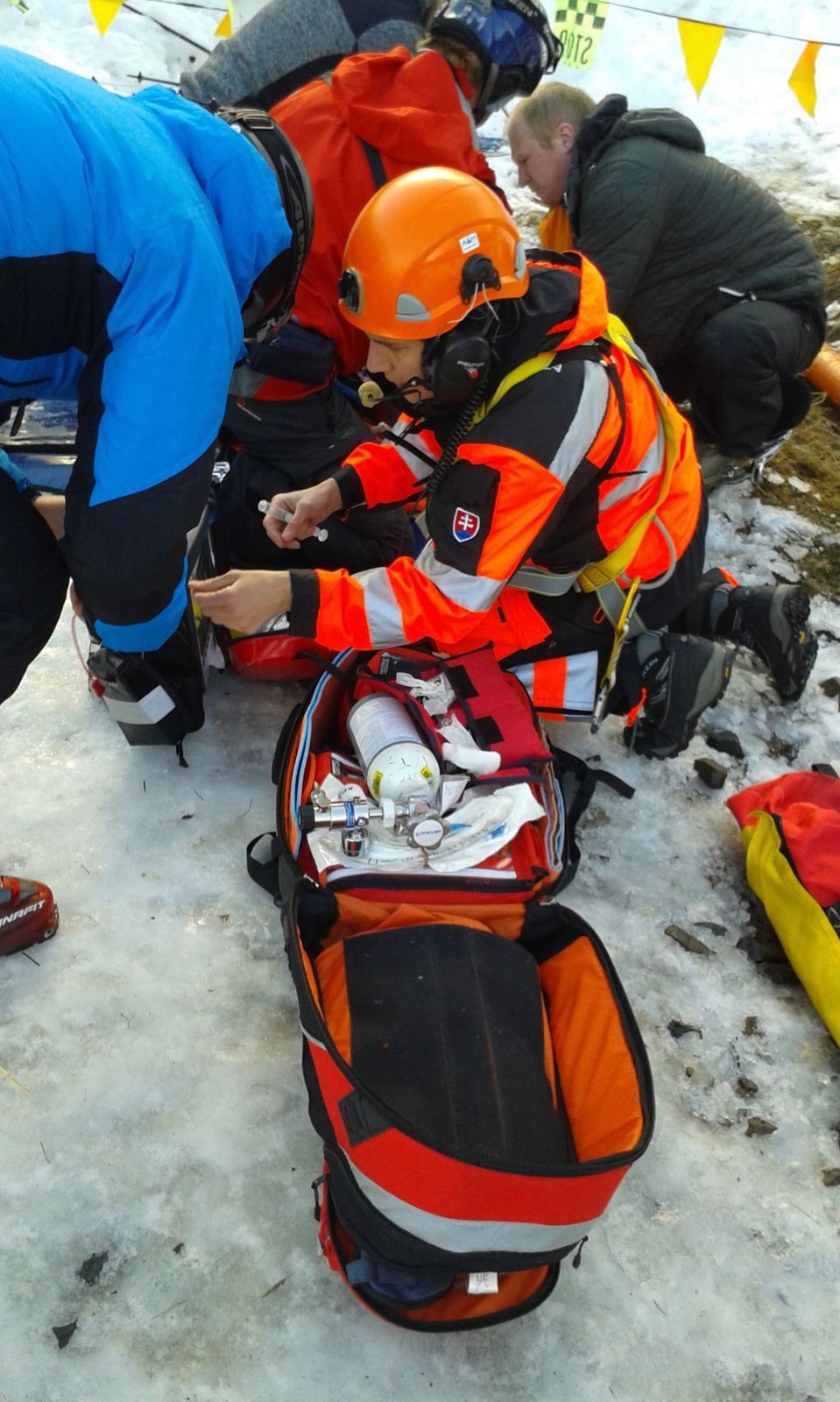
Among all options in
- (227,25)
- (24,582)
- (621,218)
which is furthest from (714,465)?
(227,25)

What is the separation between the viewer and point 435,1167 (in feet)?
4.91

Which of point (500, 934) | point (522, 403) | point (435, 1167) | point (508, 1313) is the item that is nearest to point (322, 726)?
point (500, 934)

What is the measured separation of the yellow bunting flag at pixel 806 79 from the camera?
5.45 metres

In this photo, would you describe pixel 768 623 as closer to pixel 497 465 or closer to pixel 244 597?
pixel 497 465

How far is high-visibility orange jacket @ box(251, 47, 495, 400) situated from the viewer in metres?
2.60

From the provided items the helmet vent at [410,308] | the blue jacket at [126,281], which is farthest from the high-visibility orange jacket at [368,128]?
the blue jacket at [126,281]

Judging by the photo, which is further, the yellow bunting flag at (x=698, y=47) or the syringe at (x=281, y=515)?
the yellow bunting flag at (x=698, y=47)

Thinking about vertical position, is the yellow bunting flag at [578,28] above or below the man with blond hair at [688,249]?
above

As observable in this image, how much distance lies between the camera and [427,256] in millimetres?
1849

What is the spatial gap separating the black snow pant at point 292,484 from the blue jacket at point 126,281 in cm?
110

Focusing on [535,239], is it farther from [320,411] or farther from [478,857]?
[478,857]

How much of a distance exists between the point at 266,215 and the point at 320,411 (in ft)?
4.57

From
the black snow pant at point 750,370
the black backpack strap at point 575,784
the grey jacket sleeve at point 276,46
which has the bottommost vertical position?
the black backpack strap at point 575,784

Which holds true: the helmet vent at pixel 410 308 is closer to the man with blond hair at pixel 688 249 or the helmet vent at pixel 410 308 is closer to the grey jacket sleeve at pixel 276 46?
the grey jacket sleeve at pixel 276 46
